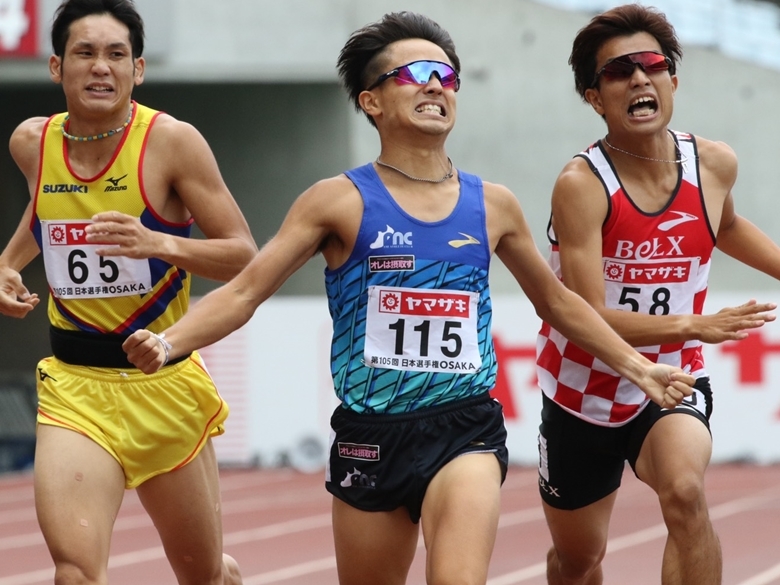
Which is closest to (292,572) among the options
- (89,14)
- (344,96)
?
(89,14)

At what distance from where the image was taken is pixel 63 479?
448cm

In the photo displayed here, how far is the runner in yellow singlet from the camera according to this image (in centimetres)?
470

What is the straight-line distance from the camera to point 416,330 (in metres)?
4.29

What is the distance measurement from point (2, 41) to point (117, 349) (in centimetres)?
1255

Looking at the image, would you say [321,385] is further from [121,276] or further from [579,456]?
[121,276]

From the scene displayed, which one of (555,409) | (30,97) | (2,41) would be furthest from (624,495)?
(30,97)

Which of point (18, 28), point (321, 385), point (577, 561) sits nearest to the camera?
point (577, 561)

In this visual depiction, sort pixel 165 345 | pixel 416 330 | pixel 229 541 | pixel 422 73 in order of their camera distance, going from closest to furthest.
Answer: pixel 165 345
pixel 416 330
pixel 422 73
pixel 229 541

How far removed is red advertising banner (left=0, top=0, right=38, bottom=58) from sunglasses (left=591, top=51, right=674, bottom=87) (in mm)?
12203

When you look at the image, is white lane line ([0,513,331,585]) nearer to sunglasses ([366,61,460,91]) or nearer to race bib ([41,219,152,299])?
race bib ([41,219,152,299])

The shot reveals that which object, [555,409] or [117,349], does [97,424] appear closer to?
[117,349]

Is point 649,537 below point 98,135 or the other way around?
below

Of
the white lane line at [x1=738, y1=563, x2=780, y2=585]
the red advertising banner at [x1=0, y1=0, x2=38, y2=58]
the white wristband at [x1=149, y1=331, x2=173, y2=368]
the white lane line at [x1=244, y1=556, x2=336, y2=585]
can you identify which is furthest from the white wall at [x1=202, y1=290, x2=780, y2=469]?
the white wristband at [x1=149, y1=331, x2=173, y2=368]

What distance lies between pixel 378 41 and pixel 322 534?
624 cm
